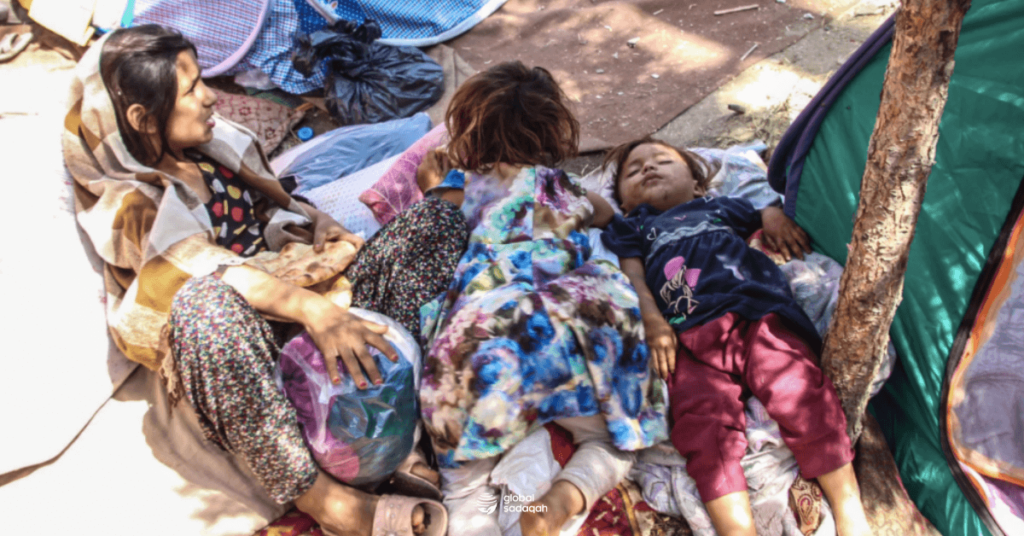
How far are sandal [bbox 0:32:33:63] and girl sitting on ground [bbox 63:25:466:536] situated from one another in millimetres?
2832

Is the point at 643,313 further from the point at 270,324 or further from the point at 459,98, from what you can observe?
the point at 270,324

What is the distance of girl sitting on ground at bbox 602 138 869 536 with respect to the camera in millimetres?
2170

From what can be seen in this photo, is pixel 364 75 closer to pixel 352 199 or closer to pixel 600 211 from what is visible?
pixel 352 199

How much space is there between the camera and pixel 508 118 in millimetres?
2695

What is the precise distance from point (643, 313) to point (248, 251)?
154 cm

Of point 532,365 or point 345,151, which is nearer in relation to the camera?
point 532,365

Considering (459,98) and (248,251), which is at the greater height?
(459,98)

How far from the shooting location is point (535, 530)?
2.02 m

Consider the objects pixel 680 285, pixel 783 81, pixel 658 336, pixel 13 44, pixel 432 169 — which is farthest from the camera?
pixel 13 44

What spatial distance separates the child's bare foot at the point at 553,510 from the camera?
2.02 m

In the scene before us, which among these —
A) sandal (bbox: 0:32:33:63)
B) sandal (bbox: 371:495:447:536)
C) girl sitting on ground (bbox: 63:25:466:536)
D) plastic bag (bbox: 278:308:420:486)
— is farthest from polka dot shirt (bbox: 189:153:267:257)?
sandal (bbox: 0:32:33:63)

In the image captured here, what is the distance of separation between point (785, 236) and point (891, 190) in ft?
3.34

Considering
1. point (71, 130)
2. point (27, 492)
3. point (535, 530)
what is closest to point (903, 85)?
point (535, 530)

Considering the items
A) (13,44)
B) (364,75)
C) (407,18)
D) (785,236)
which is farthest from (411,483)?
(13,44)
